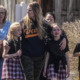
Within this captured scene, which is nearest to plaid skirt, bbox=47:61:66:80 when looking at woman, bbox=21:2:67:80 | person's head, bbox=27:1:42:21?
woman, bbox=21:2:67:80

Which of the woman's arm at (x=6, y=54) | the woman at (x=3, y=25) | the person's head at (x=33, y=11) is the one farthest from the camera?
the woman at (x=3, y=25)

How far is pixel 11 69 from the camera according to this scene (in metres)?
6.21

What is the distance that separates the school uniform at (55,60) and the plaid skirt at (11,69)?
0.53 m

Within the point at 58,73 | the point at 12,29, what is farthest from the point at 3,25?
the point at 58,73

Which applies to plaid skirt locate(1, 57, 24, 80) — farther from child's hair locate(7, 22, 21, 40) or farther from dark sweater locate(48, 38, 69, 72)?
dark sweater locate(48, 38, 69, 72)

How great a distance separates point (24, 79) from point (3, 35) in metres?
0.93

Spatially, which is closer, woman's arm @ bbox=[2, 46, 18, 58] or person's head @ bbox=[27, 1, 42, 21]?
woman's arm @ bbox=[2, 46, 18, 58]

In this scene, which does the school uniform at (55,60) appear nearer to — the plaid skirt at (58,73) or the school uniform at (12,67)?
the plaid skirt at (58,73)

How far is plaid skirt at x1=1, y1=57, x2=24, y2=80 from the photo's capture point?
618 centimetres

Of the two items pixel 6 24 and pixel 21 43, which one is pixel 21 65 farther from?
pixel 6 24

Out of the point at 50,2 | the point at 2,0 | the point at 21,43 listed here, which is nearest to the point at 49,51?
the point at 21,43

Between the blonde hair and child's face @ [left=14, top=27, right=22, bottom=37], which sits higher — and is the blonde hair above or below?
above

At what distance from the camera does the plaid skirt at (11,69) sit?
20.3ft

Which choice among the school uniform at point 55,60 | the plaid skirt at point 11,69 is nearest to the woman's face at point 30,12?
the school uniform at point 55,60
